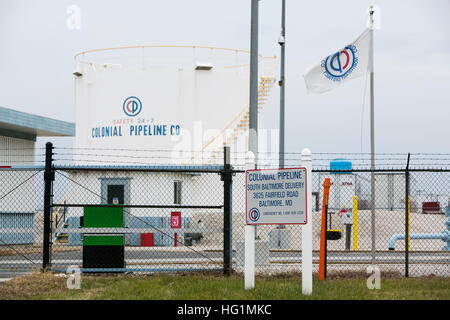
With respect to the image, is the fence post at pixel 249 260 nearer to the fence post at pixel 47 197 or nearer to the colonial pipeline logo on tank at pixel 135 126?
the fence post at pixel 47 197

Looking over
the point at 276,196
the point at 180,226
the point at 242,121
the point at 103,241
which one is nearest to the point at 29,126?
the point at 180,226

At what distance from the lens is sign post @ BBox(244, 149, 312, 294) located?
372 inches

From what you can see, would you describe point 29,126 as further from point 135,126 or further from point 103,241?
point 103,241

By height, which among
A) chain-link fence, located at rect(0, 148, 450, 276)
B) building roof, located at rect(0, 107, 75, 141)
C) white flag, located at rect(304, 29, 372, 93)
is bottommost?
chain-link fence, located at rect(0, 148, 450, 276)

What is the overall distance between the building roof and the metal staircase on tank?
6634 millimetres

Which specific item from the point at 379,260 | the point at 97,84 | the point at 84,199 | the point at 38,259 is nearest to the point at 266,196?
the point at 379,260

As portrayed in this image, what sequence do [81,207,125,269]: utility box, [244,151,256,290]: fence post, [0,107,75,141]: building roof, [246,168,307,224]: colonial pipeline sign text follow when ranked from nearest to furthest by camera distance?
[246,168,307,224]: colonial pipeline sign text → [244,151,256,290]: fence post → [81,207,125,269]: utility box → [0,107,75,141]: building roof

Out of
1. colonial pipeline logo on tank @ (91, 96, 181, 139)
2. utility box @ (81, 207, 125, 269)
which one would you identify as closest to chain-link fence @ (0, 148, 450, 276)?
utility box @ (81, 207, 125, 269)

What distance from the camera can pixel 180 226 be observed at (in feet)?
80.9

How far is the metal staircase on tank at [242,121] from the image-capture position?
27797 mm

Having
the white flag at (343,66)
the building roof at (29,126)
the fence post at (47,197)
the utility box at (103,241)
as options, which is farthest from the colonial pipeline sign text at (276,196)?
the building roof at (29,126)

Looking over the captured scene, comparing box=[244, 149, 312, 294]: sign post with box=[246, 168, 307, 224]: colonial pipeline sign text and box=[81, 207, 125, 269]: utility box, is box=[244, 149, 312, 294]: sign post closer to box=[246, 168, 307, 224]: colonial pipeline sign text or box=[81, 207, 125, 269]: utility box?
box=[246, 168, 307, 224]: colonial pipeline sign text

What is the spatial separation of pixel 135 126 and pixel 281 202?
62.3 ft
